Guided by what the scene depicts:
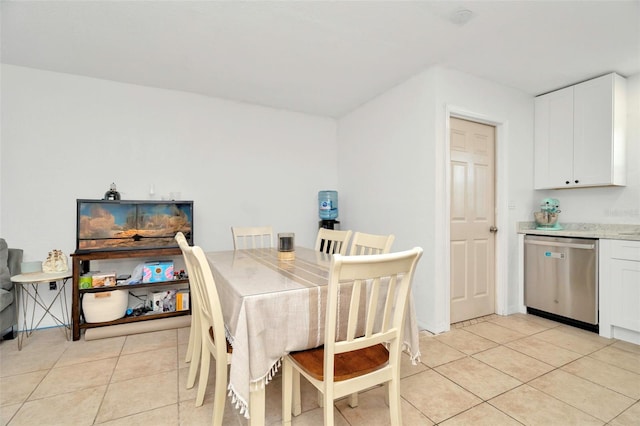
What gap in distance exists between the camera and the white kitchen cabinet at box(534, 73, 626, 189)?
2977 mm

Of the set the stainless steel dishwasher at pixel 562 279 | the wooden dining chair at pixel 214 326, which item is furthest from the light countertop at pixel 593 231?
the wooden dining chair at pixel 214 326

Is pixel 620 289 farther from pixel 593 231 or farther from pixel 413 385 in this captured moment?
pixel 413 385

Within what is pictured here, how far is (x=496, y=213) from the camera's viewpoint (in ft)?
11.1

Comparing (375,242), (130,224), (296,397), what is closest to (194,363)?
(296,397)

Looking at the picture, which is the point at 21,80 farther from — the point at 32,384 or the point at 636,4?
the point at 636,4

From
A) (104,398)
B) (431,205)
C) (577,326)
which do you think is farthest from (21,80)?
(577,326)

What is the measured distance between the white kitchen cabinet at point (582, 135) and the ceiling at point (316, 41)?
18cm

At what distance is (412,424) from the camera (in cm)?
161

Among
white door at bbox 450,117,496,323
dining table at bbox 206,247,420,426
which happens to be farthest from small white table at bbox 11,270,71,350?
white door at bbox 450,117,496,323

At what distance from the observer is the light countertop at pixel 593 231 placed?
2716 millimetres

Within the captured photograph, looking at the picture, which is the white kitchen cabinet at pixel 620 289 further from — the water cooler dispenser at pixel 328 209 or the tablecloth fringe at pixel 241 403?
the tablecloth fringe at pixel 241 403

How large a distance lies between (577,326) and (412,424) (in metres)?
2.49

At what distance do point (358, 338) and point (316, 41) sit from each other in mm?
2313

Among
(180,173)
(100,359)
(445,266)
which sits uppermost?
(180,173)
